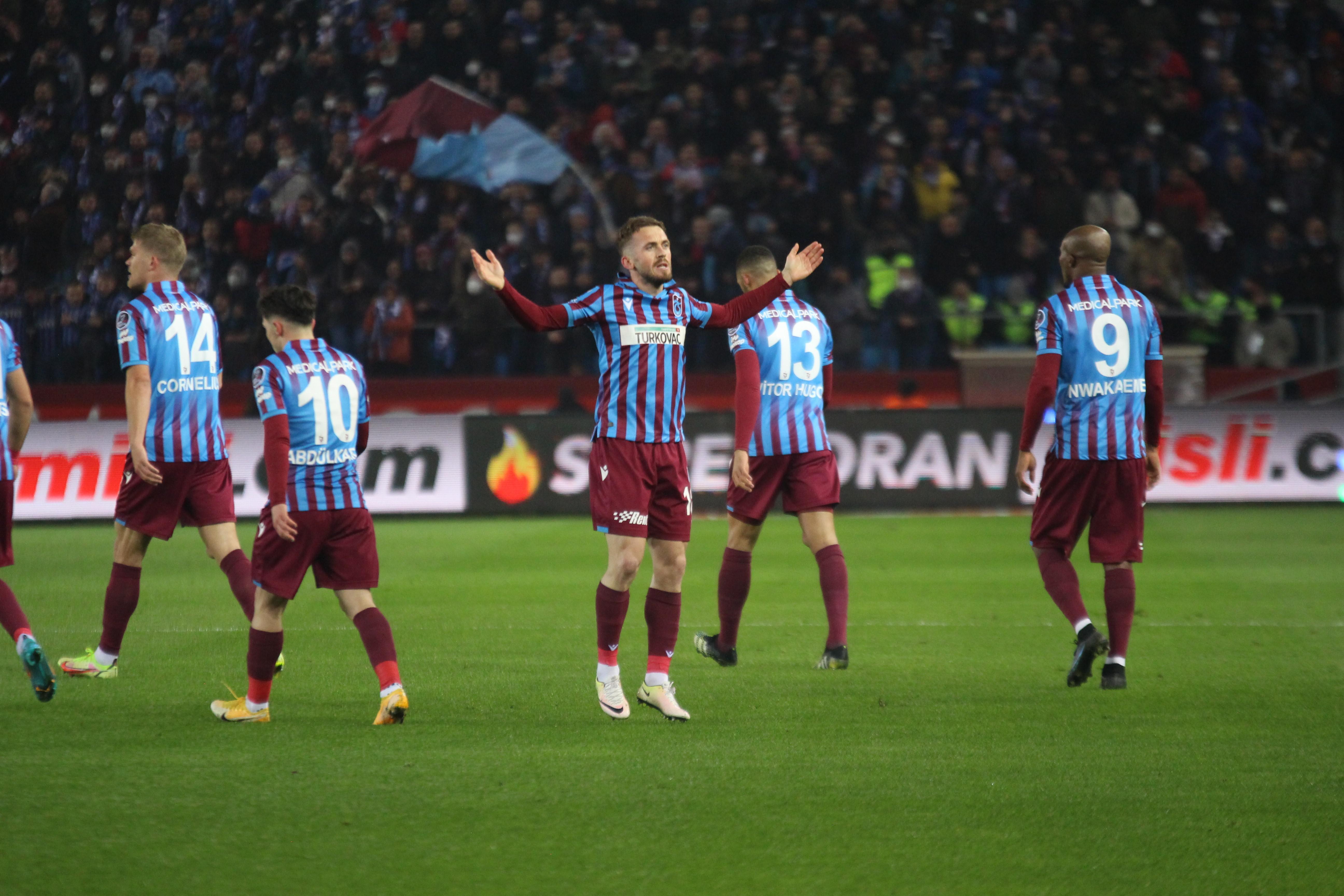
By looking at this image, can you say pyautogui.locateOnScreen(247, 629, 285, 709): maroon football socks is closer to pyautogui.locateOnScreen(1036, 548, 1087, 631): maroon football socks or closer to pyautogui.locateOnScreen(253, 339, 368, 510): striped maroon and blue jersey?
pyautogui.locateOnScreen(253, 339, 368, 510): striped maroon and blue jersey

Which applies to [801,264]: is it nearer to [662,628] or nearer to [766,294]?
[766,294]

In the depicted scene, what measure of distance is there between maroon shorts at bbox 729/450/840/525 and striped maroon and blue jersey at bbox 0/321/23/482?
321 cm

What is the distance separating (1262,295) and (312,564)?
45.1 ft

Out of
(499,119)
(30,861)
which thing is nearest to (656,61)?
(499,119)

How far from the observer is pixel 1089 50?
1983cm

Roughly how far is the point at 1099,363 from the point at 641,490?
88.7 inches

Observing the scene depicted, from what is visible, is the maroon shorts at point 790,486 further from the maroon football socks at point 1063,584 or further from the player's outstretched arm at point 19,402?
the player's outstretched arm at point 19,402

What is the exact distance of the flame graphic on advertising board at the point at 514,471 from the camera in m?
15.3

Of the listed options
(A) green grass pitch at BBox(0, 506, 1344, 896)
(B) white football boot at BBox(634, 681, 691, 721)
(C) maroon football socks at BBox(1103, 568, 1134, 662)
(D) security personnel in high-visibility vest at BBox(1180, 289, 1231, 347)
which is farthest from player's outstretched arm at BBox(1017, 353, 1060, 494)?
(D) security personnel in high-visibility vest at BBox(1180, 289, 1231, 347)

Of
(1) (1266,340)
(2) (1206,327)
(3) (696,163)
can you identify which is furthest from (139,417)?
(1) (1266,340)

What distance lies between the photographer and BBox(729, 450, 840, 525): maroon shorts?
7.38 meters

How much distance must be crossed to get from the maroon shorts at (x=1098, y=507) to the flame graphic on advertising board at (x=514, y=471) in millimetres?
8978

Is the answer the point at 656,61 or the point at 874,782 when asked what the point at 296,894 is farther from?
the point at 656,61

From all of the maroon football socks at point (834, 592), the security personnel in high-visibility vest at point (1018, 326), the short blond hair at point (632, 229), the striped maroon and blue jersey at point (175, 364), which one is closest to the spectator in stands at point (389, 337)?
the security personnel in high-visibility vest at point (1018, 326)
